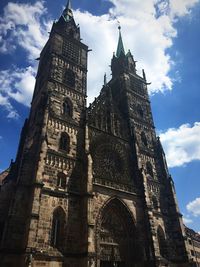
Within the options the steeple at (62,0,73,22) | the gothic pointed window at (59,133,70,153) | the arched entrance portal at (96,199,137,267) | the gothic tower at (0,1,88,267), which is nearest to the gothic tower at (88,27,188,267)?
the arched entrance portal at (96,199,137,267)

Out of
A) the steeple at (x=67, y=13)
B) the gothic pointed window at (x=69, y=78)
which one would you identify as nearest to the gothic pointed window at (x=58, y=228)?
the gothic pointed window at (x=69, y=78)

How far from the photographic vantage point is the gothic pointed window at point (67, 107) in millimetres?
23062

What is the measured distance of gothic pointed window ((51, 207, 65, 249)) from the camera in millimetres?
16281

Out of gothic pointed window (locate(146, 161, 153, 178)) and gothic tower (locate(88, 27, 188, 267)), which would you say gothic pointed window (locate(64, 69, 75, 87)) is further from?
gothic pointed window (locate(146, 161, 153, 178))

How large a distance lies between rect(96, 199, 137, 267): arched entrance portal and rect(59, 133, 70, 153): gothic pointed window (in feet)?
19.1

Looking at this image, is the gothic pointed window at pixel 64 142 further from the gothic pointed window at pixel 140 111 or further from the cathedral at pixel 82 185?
the gothic pointed window at pixel 140 111

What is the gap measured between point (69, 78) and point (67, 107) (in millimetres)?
4151

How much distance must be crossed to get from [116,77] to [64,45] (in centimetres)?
925

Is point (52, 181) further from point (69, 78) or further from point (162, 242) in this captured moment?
point (69, 78)

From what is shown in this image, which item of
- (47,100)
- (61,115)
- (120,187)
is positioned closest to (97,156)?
(120,187)

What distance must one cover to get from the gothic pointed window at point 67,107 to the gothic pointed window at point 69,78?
8.05ft

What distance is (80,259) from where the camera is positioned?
634 inches

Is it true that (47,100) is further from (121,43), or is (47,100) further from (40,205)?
Result: (121,43)

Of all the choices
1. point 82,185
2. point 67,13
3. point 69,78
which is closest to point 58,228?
point 82,185
